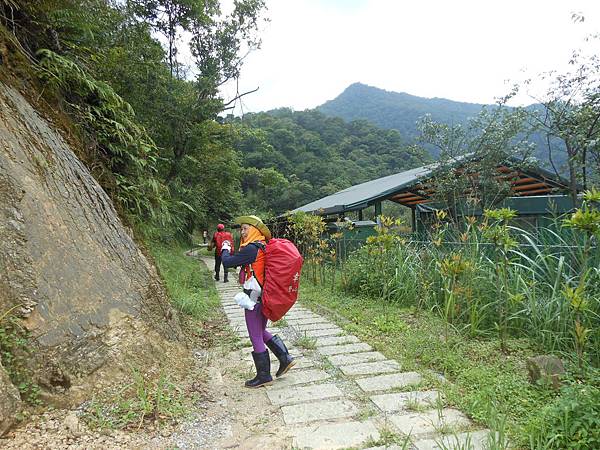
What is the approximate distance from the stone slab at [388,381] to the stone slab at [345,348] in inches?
29.2

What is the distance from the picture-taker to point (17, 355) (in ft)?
7.50

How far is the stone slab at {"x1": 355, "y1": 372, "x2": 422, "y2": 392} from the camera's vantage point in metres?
3.04

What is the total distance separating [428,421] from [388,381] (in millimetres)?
689

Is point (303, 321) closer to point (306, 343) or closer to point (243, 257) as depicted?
point (306, 343)

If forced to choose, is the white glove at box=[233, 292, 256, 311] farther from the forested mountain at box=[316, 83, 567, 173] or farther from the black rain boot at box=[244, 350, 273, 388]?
the forested mountain at box=[316, 83, 567, 173]

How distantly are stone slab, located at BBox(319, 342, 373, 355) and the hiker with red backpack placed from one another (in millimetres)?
1003

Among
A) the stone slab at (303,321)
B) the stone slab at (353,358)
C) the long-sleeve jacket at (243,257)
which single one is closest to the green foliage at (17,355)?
the long-sleeve jacket at (243,257)

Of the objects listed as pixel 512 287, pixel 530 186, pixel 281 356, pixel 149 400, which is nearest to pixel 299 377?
pixel 281 356

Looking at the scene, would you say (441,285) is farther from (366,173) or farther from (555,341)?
(366,173)

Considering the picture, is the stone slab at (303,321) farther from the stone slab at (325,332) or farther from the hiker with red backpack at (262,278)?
the hiker with red backpack at (262,278)

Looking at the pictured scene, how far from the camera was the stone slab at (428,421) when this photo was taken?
7.76 ft

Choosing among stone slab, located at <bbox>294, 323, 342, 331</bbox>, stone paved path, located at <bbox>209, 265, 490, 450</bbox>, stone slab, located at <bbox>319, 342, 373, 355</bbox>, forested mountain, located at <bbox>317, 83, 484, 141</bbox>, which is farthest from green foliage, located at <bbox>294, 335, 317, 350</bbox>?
forested mountain, located at <bbox>317, 83, 484, 141</bbox>

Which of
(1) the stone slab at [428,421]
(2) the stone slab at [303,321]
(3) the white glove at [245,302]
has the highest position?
(3) the white glove at [245,302]

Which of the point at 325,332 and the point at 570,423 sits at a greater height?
the point at 570,423
